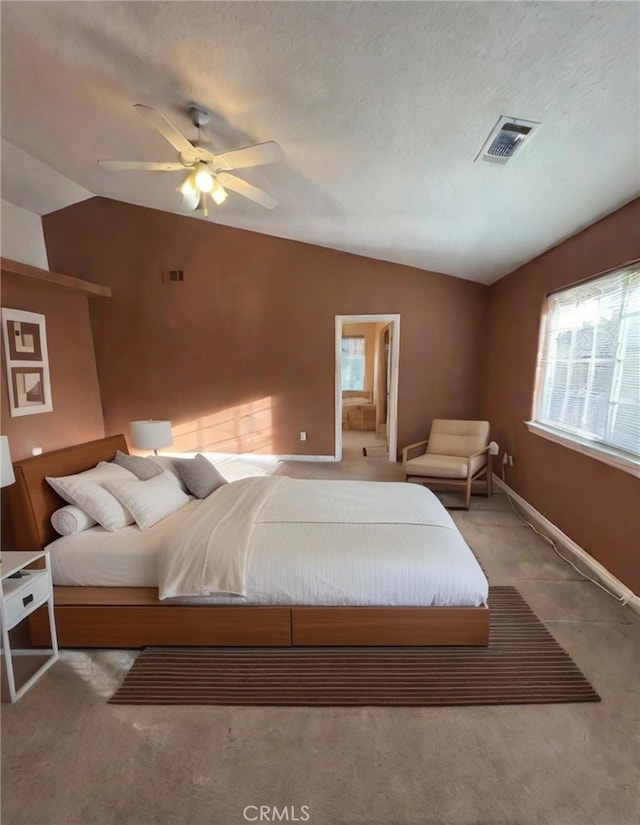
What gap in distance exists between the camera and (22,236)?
4.27 meters

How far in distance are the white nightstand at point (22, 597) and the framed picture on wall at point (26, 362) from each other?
244 cm

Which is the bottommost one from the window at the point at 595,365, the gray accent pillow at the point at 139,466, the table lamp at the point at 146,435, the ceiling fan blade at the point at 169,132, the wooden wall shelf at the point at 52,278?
the gray accent pillow at the point at 139,466

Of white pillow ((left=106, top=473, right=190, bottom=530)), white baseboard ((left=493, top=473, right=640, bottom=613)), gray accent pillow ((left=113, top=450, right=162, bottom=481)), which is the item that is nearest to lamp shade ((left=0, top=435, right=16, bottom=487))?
white pillow ((left=106, top=473, right=190, bottom=530))

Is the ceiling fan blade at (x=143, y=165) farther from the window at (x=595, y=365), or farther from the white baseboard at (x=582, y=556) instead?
the white baseboard at (x=582, y=556)

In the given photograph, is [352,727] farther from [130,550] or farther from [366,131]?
[366,131]

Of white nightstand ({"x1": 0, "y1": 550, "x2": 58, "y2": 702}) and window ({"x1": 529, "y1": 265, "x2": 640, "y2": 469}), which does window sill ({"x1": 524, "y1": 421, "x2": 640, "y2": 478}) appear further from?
white nightstand ({"x1": 0, "y1": 550, "x2": 58, "y2": 702})

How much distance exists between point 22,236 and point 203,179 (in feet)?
10.8

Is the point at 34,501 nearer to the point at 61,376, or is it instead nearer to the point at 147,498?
the point at 147,498

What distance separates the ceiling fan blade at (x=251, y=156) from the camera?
2.11m

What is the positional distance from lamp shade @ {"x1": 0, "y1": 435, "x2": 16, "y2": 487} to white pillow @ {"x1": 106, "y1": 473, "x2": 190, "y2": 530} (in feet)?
1.58

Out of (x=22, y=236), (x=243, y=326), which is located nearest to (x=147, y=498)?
(x=243, y=326)

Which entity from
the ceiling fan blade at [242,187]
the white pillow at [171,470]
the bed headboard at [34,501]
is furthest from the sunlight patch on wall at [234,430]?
the bed headboard at [34,501]

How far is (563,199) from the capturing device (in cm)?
246

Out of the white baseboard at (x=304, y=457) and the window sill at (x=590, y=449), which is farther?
the white baseboard at (x=304, y=457)
